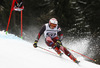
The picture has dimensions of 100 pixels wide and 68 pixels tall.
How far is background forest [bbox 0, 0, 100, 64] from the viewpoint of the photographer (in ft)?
51.1

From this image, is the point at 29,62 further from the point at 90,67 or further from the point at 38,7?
the point at 38,7

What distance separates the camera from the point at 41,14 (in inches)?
704

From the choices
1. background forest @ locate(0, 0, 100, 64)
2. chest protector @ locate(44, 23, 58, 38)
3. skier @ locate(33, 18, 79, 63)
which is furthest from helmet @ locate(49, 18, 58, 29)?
background forest @ locate(0, 0, 100, 64)

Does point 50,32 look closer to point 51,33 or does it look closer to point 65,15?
point 51,33

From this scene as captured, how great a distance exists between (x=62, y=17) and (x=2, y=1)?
9413 mm

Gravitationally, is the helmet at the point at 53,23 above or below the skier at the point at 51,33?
above

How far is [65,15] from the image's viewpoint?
15.6 metres

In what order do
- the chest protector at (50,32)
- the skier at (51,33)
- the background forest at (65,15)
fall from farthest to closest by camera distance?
1. the background forest at (65,15)
2. the chest protector at (50,32)
3. the skier at (51,33)

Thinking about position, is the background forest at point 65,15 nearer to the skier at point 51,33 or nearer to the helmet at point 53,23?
the skier at point 51,33

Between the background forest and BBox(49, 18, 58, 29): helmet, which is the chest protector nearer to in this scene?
BBox(49, 18, 58, 29): helmet

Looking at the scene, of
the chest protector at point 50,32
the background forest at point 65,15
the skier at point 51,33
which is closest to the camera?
the skier at point 51,33

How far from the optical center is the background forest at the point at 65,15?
15.6m

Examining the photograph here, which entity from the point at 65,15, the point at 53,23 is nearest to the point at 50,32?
the point at 53,23

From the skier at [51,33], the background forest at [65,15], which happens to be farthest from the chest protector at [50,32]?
the background forest at [65,15]
